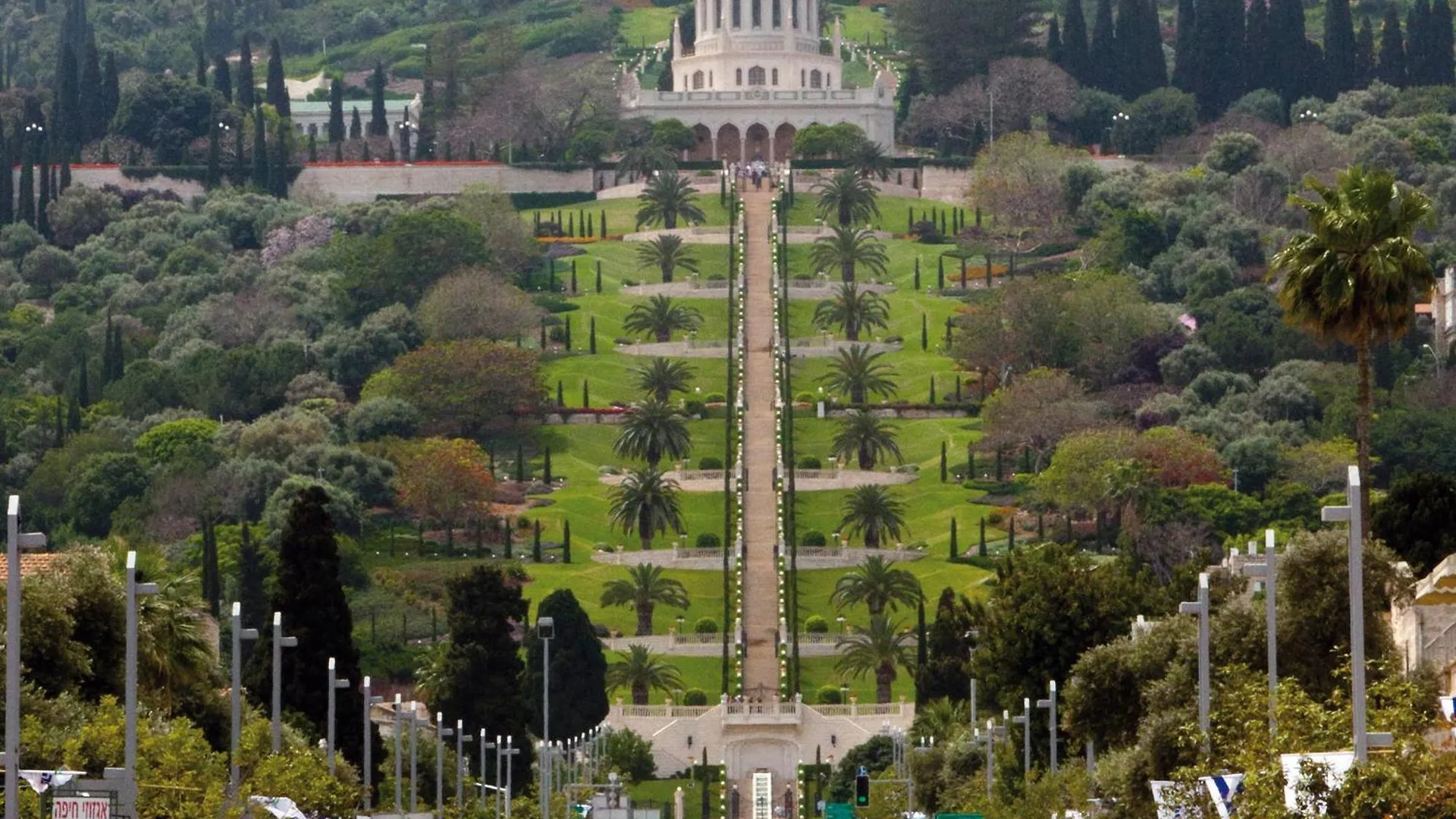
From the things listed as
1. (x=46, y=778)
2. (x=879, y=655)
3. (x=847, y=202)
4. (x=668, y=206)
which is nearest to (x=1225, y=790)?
(x=46, y=778)

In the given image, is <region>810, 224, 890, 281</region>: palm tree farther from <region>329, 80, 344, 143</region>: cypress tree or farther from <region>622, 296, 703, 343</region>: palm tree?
<region>329, 80, 344, 143</region>: cypress tree

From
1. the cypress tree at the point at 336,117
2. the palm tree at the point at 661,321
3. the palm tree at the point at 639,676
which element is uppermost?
the cypress tree at the point at 336,117

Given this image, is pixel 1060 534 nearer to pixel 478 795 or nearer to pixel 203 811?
pixel 478 795

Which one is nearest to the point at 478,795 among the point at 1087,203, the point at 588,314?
the point at 588,314

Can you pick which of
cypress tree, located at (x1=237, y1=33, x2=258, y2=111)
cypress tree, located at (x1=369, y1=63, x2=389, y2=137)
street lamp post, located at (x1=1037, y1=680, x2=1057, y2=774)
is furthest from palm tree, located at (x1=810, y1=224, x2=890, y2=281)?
street lamp post, located at (x1=1037, y1=680, x2=1057, y2=774)

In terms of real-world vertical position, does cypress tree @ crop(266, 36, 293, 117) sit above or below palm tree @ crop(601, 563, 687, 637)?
above

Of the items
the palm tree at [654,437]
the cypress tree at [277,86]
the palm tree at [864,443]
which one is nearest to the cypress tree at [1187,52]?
the cypress tree at [277,86]

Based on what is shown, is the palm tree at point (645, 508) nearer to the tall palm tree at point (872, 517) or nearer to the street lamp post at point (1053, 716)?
the tall palm tree at point (872, 517)
